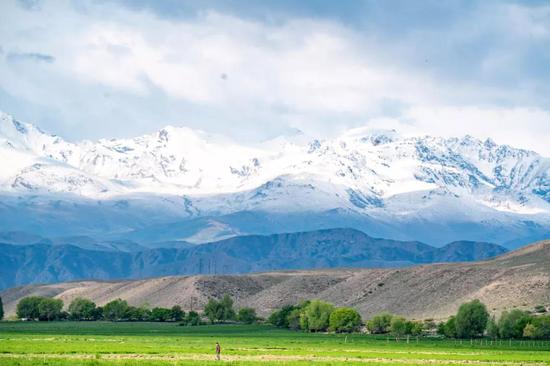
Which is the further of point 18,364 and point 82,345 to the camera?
point 82,345

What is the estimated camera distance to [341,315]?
170m

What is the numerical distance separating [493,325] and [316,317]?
38.2 m

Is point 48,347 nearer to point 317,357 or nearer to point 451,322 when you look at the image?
point 317,357

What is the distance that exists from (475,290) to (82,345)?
106120 mm

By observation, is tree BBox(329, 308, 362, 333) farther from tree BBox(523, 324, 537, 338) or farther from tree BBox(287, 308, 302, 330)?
tree BBox(523, 324, 537, 338)

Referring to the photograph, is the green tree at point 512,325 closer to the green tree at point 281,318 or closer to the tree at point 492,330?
the tree at point 492,330

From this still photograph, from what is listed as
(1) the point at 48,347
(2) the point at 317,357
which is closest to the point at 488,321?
(2) the point at 317,357

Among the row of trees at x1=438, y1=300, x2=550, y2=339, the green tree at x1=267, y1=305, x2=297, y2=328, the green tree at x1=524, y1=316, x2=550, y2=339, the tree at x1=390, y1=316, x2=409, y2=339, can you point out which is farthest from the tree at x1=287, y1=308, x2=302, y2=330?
the green tree at x1=524, y1=316, x2=550, y2=339

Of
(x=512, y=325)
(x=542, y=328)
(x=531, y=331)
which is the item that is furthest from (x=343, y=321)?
(x=542, y=328)

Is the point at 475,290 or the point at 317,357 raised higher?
the point at 475,290

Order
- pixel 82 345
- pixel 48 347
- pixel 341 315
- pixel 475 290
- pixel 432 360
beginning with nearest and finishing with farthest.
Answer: pixel 432 360, pixel 48 347, pixel 82 345, pixel 341 315, pixel 475 290

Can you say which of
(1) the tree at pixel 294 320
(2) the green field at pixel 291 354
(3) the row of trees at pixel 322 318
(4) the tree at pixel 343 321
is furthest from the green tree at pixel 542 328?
(1) the tree at pixel 294 320

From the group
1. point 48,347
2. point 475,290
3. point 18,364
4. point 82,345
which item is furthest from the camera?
point 475,290

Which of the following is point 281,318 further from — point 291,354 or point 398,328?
point 291,354
